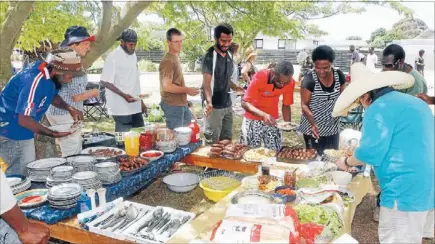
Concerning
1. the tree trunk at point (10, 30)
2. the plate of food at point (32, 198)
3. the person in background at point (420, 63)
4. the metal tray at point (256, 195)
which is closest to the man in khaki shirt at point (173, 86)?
the tree trunk at point (10, 30)

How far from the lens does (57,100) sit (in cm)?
387

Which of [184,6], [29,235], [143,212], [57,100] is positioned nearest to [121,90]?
[57,100]

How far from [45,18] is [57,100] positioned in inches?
85.5

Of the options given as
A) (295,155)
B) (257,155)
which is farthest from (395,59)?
(257,155)

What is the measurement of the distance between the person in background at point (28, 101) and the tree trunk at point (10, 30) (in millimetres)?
1379

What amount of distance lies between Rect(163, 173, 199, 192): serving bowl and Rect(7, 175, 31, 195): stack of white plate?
1.43 m

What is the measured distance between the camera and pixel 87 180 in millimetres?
2637

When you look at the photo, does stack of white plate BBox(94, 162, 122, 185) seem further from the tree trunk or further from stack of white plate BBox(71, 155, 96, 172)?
the tree trunk

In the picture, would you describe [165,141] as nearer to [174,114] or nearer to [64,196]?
[174,114]

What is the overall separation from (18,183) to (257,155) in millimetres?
2164

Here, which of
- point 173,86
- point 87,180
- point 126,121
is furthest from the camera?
point 126,121

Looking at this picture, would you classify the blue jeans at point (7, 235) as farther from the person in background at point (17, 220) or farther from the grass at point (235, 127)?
the grass at point (235, 127)

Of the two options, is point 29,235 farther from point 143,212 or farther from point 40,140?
point 40,140


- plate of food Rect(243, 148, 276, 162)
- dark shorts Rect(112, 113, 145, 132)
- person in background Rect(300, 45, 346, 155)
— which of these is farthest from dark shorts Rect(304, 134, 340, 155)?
dark shorts Rect(112, 113, 145, 132)
